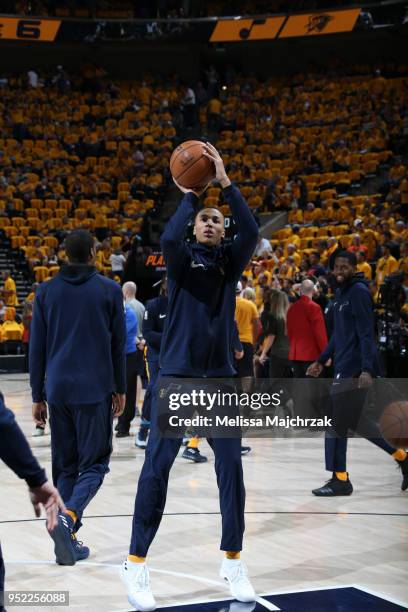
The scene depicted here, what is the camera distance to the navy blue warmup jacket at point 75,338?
5.08 m

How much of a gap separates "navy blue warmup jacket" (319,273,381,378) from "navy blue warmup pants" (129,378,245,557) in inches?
99.6

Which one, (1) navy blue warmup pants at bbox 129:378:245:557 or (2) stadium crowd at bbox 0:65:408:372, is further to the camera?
(2) stadium crowd at bbox 0:65:408:372

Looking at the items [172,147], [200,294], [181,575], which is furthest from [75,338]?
[172,147]

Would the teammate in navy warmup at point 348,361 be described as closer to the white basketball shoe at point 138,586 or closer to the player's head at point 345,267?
the player's head at point 345,267

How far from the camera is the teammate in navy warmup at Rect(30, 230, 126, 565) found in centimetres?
507

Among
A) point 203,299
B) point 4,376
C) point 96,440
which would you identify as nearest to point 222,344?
point 203,299

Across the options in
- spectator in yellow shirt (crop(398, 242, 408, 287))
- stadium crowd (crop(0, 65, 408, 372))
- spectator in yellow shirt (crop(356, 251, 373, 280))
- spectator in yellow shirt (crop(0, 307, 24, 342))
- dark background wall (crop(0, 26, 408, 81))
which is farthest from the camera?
dark background wall (crop(0, 26, 408, 81))

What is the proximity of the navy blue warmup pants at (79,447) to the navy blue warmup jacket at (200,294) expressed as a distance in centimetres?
73

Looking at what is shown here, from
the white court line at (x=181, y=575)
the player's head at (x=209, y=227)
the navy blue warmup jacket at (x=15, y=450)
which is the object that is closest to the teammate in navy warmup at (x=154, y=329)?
the white court line at (x=181, y=575)

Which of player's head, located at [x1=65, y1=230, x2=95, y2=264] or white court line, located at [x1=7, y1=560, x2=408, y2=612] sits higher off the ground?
player's head, located at [x1=65, y1=230, x2=95, y2=264]

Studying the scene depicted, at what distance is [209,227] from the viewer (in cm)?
468

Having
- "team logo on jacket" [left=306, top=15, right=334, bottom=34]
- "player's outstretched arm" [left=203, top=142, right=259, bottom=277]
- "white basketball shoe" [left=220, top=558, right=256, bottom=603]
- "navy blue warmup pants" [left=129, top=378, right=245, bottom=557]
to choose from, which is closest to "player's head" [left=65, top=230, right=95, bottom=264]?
"player's outstretched arm" [left=203, top=142, right=259, bottom=277]

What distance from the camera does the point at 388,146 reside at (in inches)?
981

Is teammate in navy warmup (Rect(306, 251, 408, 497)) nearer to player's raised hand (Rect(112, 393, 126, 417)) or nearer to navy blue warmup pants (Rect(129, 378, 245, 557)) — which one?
player's raised hand (Rect(112, 393, 126, 417))
